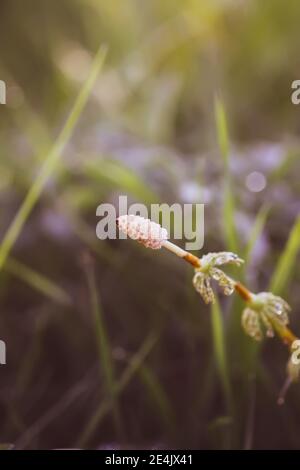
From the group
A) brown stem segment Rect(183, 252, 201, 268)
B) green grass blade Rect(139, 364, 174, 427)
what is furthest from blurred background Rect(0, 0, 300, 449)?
brown stem segment Rect(183, 252, 201, 268)

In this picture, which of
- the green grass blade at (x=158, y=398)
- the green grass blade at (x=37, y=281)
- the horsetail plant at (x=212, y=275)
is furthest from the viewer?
the green grass blade at (x=37, y=281)

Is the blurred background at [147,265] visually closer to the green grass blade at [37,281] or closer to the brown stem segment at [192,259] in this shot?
the green grass blade at [37,281]

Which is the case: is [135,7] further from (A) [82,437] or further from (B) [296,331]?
(A) [82,437]

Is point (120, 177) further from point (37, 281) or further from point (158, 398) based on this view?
point (158, 398)

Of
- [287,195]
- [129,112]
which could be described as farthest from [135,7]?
[287,195]

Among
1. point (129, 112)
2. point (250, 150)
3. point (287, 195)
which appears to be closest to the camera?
point (287, 195)

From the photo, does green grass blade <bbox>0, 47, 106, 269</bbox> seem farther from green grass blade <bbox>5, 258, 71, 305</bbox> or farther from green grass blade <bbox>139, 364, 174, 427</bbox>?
green grass blade <bbox>139, 364, 174, 427</bbox>

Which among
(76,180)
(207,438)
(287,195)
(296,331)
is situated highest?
(76,180)

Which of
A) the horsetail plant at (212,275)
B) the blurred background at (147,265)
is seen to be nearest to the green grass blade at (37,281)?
the blurred background at (147,265)

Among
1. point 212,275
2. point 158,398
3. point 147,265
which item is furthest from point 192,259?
point 147,265
